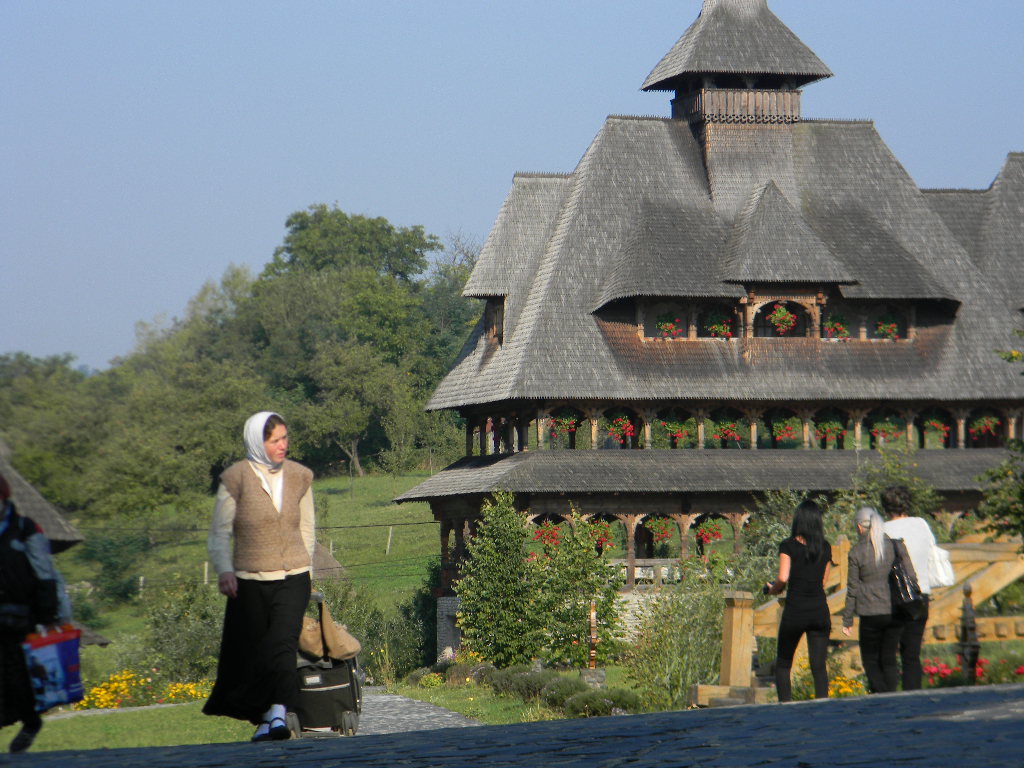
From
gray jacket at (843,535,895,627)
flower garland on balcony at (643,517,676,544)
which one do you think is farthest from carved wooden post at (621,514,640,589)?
gray jacket at (843,535,895,627)

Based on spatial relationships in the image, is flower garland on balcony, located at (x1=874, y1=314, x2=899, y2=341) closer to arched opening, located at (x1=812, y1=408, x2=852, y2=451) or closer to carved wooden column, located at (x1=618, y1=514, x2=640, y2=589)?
arched opening, located at (x1=812, y1=408, x2=852, y2=451)

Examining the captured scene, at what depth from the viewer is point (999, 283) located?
130 feet

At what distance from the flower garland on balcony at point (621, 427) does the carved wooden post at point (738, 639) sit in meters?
22.1

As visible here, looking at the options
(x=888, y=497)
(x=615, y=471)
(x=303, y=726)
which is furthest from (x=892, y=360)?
(x=303, y=726)

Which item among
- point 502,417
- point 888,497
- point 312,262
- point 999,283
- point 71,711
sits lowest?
point 71,711

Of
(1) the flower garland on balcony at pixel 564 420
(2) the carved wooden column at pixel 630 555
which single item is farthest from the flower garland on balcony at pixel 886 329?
(2) the carved wooden column at pixel 630 555

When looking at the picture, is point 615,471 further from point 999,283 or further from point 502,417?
point 999,283

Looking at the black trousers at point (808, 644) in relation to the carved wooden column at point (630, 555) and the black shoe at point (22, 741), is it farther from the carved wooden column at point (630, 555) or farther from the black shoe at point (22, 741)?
the carved wooden column at point (630, 555)

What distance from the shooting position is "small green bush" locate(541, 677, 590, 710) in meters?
21.4

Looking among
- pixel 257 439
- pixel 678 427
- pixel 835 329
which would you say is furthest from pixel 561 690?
pixel 835 329

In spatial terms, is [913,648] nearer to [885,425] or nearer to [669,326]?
[669,326]

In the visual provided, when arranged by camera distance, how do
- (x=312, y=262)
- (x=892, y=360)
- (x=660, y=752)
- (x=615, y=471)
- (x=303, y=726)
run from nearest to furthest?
(x=660, y=752), (x=303, y=726), (x=615, y=471), (x=892, y=360), (x=312, y=262)

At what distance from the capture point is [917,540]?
41.0 ft

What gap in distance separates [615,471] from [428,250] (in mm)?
70961
